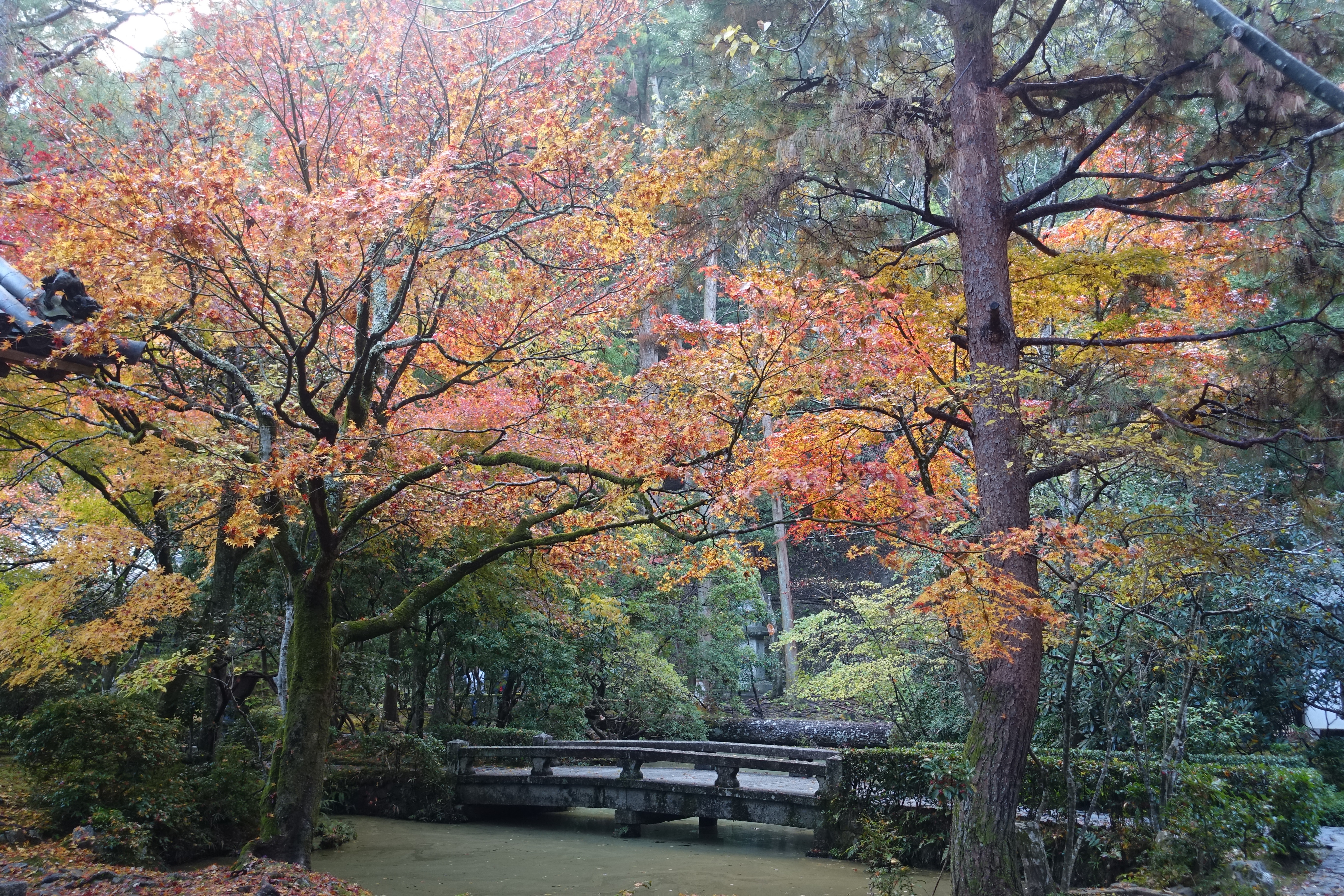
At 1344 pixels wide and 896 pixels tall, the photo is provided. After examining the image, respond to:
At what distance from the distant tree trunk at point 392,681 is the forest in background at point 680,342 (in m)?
3.41

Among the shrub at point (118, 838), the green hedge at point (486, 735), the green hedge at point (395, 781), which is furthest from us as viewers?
the green hedge at point (486, 735)

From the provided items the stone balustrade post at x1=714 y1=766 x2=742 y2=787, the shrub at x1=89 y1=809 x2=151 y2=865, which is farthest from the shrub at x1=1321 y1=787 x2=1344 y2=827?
the shrub at x1=89 y1=809 x2=151 y2=865

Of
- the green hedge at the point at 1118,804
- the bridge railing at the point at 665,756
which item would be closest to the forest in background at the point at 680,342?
the green hedge at the point at 1118,804

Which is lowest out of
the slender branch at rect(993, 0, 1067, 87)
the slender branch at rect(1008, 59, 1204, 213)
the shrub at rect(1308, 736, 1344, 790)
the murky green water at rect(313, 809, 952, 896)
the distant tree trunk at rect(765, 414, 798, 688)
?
the murky green water at rect(313, 809, 952, 896)

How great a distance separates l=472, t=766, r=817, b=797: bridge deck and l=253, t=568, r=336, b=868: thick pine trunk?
5799 mm

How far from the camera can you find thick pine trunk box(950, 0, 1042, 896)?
19.2ft

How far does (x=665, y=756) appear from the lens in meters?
12.7

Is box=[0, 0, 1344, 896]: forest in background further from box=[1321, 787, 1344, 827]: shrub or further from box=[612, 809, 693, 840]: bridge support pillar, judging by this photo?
box=[612, 809, 693, 840]: bridge support pillar

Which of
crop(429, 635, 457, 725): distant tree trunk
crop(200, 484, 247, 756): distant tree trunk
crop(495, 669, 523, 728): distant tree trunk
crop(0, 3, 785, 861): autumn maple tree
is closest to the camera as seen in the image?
crop(0, 3, 785, 861): autumn maple tree

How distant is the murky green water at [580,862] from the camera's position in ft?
30.3

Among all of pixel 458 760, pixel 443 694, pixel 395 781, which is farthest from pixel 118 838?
pixel 443 694

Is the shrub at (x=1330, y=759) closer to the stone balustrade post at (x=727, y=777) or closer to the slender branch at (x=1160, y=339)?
the stone balustrade post at (x=727, y=777)

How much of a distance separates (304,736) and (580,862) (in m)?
4.79

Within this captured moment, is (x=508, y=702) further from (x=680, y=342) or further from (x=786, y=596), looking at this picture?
(x=680, y=342)
